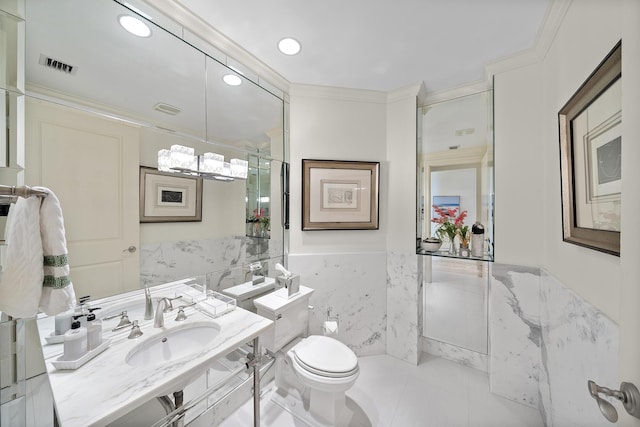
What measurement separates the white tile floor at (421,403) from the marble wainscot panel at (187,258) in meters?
1.00

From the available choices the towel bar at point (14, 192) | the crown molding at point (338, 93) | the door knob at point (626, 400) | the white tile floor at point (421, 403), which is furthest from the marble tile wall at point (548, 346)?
the towel bar at point (14, 192)

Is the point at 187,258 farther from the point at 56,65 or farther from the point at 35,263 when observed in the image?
the point at 56,65

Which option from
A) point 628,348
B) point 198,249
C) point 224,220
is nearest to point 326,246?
point 224,220

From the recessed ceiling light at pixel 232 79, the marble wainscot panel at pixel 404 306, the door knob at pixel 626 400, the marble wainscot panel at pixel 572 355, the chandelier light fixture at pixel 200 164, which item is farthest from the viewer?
the marble wainscot panel at pixel 404 306

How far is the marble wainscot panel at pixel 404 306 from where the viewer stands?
189 centimetres

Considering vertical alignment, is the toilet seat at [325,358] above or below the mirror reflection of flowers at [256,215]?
below

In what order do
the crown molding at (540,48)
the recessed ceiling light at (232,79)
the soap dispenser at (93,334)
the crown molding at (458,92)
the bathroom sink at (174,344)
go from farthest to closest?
the crown molding at (458,92), the recessed ceiling light at (232,79), the crown molding at (540,48), the bathroom sink at (174,344), the soap dispenser at (93,334)

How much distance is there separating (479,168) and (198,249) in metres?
2.25

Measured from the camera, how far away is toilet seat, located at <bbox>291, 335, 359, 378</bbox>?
1281 millimetres

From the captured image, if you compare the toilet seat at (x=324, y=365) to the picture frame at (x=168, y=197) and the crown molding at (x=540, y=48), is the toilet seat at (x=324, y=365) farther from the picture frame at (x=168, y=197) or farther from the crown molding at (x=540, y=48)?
the crown molding at (x=540, y=48)

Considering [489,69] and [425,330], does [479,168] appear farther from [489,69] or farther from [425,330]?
[425,330]

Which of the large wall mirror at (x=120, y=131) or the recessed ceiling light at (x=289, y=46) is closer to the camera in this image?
the large wall mirror at (x=120, y=131)

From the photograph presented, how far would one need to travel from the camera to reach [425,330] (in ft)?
6.72

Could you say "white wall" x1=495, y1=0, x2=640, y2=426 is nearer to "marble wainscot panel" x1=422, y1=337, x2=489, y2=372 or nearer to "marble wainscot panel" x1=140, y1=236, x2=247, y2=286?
"marble wainscot panel" x1=422, y1=337, x2=489, y2=372
